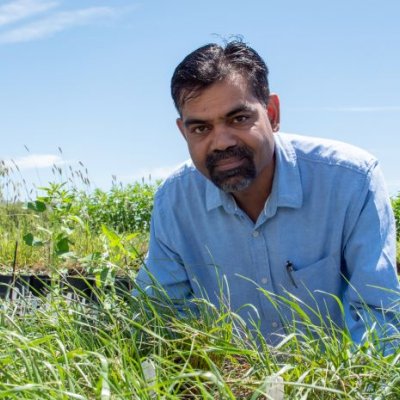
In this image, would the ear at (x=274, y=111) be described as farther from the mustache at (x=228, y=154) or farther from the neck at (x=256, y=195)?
the mustache at (x=228, y=154)

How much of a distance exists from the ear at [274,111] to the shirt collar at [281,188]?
45mm

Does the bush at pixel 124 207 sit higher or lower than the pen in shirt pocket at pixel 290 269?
lower

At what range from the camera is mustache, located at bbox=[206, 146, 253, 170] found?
8.59 ft

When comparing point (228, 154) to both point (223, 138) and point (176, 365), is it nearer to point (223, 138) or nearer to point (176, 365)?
point (223, 138)

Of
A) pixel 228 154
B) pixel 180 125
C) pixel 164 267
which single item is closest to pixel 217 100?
pixel 228 154

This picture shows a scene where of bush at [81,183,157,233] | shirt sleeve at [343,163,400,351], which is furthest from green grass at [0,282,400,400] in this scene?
bush at [81,183,157,233]

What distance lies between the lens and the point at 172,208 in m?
2.95

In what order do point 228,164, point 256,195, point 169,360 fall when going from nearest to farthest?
point 169,360 < point 228,164 < point 256,195

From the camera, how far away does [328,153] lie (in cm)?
285

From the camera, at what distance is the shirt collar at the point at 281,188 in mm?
2809

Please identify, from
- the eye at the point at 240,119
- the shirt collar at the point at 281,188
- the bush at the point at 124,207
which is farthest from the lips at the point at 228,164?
the bush at the point at 124,207

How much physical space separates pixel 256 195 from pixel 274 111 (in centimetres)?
33

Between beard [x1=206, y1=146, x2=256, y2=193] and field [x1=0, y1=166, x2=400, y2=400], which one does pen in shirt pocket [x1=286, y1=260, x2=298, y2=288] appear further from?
field [x1=0, y1=166, x2=400, y2=400]

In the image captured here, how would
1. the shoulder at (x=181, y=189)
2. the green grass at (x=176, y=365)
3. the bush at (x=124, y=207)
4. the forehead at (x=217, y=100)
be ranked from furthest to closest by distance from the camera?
the bush at (x=124, y=207) → the shoulder at (x=181, y=189) → the forehead at (x=217, y=100) → the green grass at (x=176, y=365)
